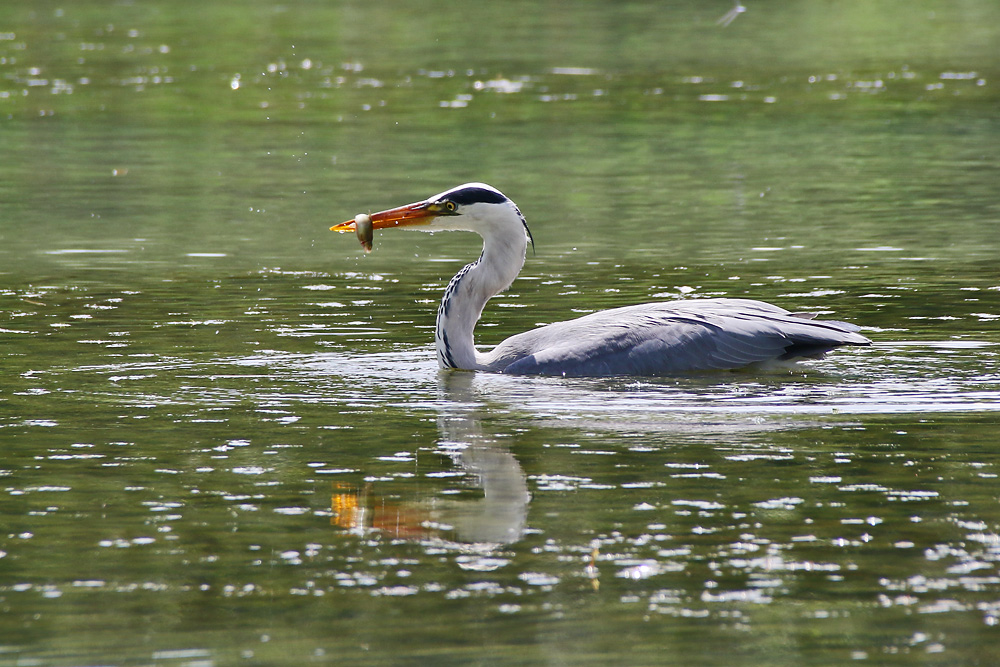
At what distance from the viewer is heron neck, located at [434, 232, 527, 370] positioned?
35.3 feet

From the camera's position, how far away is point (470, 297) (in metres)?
11.0

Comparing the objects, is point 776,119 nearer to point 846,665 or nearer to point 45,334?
point 45,334

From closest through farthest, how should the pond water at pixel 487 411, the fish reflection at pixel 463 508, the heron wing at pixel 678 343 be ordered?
the pond water at pixel 487 411 < the fish reflection at pixel 463 508 < the heron wing at pixel 678 343

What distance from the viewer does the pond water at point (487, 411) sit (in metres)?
5.98

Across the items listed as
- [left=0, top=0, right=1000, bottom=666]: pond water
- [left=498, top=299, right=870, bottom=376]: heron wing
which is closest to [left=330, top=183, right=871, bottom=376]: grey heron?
[left=498, top=299, right=870, bottom=376]: heron wing

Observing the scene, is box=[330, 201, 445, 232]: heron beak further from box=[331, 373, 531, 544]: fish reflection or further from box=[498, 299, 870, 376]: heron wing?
box=[331, 373, 531, 544]: fish reflection

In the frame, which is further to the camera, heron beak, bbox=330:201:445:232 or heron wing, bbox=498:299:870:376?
heron beak, bbox=330:201:445:232

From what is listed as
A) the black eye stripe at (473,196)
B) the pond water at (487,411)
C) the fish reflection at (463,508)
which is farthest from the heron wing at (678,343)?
the fish reflection at (463,508)

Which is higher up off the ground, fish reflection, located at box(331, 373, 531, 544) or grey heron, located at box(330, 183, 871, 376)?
grey heron, located at box(330, 183, 871, 376)

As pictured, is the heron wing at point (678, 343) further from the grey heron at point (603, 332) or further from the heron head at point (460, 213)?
the heron head at point (460, 213)

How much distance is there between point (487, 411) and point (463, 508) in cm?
213

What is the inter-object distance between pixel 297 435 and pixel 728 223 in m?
10.3

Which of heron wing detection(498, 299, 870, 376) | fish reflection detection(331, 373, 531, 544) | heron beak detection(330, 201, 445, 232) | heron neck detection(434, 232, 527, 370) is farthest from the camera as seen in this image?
heron beak detection(330, 201, 445, 232)

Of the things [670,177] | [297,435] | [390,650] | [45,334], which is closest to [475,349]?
[297,435]
